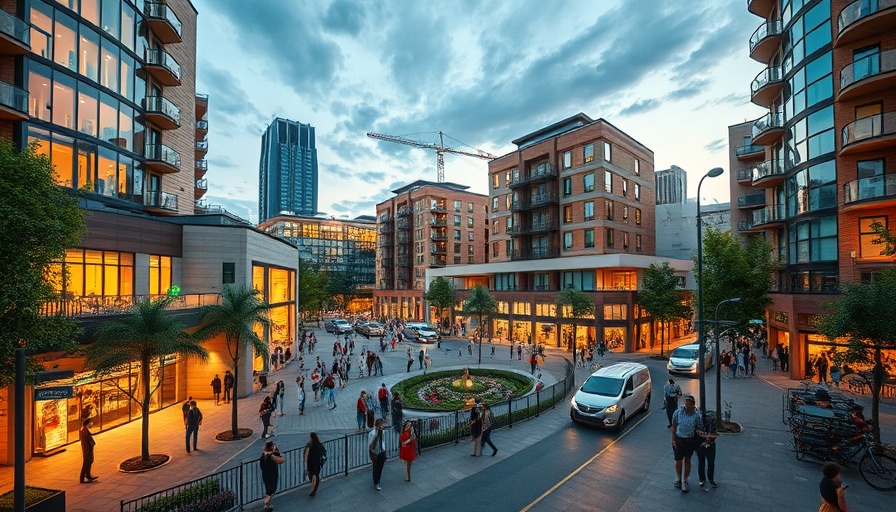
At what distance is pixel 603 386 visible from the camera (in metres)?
15.6

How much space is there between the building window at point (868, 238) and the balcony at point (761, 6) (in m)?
17.2

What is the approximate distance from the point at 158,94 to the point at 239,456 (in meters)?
23.1

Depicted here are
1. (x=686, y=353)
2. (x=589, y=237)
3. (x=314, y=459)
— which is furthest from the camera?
(x=589, y=237)

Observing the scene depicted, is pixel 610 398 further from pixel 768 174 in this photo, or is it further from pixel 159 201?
pixel 159 201

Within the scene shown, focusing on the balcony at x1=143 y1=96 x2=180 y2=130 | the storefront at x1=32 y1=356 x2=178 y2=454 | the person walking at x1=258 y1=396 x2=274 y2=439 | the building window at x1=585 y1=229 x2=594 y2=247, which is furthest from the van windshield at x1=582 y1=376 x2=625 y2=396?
the building window at x1=585 y1=229 x2=594 y2=247

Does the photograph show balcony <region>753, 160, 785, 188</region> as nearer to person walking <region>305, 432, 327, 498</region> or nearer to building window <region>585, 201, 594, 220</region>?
building window <region>585, 201, 594, 220</region>

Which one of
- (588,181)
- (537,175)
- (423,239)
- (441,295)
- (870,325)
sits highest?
(537,175)

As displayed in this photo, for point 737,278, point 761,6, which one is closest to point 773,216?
point 737,278

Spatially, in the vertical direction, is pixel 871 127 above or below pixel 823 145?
above

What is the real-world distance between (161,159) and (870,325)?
32.9 m

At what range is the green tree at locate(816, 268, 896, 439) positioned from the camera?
11570 mm

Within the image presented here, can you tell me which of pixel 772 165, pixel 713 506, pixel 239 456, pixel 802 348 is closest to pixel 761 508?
pixel 713 506

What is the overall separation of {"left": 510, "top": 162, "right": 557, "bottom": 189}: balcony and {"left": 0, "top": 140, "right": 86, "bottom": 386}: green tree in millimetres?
42469

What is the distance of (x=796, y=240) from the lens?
25328 mm
